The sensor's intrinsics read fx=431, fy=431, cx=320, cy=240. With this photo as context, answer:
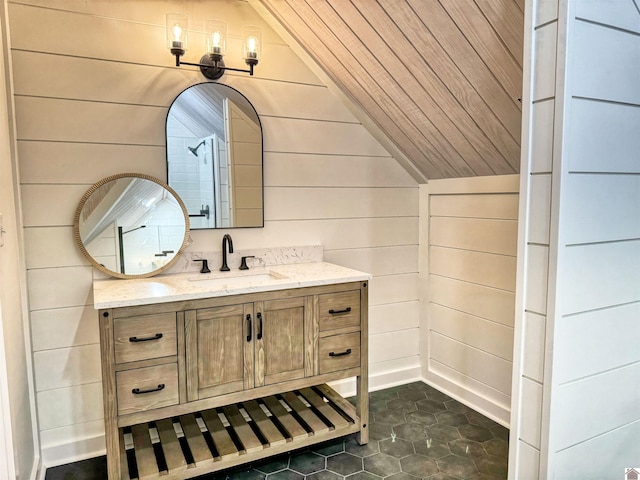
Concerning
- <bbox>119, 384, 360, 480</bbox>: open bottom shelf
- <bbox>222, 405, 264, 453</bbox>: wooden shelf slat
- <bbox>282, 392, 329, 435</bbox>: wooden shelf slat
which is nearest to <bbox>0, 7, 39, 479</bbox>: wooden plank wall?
<bbox>119, 384, 360, 480</bbox>: open bottom shelf

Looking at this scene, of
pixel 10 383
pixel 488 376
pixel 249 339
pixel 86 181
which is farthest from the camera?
pixel 488 376

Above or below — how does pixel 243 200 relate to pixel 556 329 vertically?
above

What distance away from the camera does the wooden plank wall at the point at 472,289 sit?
94.7 inches

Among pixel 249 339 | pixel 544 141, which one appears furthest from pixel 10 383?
pixel 544 141

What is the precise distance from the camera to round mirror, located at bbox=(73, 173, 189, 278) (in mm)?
2107

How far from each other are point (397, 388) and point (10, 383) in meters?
2.20

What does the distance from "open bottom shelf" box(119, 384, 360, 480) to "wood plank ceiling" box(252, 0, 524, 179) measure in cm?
154

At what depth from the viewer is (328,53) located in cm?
235

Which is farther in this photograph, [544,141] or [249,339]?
[249,339]

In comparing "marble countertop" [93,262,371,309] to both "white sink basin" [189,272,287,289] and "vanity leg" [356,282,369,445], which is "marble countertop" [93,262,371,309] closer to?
"white sink basin" [189,272,287,289]

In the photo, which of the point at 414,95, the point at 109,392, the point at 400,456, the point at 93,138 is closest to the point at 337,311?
the point at 400,456

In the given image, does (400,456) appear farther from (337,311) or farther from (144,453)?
(144,453)

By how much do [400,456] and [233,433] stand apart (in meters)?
0.85

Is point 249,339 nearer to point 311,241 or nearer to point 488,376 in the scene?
point 311,241
